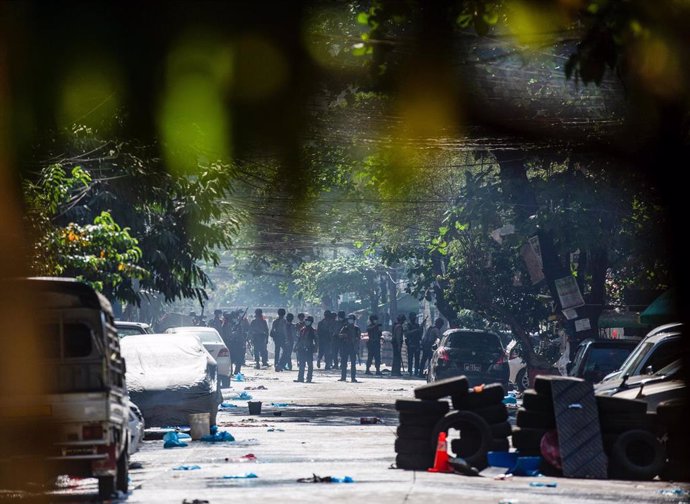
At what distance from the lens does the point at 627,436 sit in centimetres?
1491

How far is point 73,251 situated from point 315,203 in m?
24.6

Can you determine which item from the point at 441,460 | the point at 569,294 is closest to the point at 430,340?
the point at 569,294

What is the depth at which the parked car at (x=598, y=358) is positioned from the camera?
84.0ft

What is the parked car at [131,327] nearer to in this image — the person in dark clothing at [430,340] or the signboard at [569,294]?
the signboard at [569,294]

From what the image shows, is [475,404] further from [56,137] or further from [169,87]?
[56,137]

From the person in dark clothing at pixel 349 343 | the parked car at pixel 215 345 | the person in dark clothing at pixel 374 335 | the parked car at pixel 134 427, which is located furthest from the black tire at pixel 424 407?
the person in dark clothing at pixel 374 335

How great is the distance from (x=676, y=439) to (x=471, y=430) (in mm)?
2356

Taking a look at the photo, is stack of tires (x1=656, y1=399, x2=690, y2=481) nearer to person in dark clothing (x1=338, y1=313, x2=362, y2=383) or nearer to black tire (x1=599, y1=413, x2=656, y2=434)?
black tire (x1=599, y1=413, x2=656, y2=434)

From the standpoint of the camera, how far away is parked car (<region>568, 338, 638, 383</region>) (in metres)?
25.6

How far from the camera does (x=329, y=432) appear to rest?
2144 cm

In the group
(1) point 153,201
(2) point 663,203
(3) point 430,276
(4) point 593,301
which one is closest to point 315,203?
(3) point 430,276

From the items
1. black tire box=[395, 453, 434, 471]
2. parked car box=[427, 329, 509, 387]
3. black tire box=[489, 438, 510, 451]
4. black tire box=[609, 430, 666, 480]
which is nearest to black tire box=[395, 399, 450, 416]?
black tire box=[395, 453, 434, 471]

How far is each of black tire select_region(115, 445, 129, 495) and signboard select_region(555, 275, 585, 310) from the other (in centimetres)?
2192

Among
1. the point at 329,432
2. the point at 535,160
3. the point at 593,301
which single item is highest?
the point at 535,160
